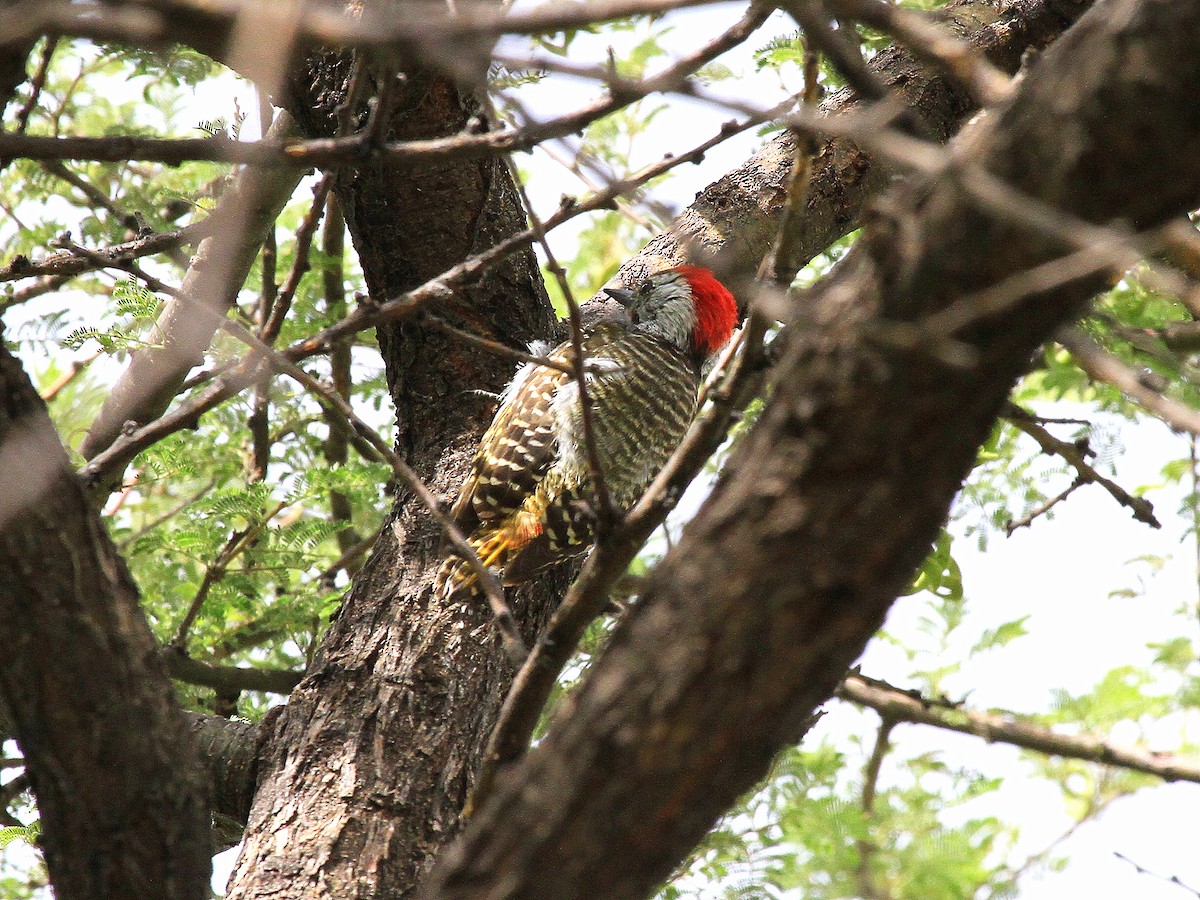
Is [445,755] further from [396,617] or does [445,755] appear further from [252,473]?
[252,473]

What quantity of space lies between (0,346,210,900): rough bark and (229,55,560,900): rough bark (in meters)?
0.94

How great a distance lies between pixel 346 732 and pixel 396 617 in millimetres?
415

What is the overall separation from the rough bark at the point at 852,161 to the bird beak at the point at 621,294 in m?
0.44

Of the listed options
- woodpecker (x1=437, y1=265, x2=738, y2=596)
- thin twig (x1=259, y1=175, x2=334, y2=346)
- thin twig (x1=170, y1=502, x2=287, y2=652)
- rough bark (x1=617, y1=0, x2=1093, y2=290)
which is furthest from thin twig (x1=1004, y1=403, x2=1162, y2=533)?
thin twig (x1=170, y1=502, x2=287, y2=652)

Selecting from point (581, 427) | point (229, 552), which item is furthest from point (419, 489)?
point (581, 427)

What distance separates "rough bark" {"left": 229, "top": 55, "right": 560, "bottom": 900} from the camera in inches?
123

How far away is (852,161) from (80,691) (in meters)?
3.46

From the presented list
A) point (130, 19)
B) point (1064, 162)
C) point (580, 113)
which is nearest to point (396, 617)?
point (580, 113)

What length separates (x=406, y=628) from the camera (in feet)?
11.8

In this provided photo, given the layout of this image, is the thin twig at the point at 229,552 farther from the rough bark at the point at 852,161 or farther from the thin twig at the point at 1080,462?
the thin twig at the point at 1080,462

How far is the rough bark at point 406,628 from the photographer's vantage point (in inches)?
123

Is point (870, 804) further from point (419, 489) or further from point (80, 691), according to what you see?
point (80, 691)

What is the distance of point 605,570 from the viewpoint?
218 centimetres

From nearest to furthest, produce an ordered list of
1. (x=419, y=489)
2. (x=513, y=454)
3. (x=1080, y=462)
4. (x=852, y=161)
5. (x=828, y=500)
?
(x=828, y=500)
(x=419, y=489)
(x=1080, y=462)
(x=852, y=161)
(x=513, y=454)
